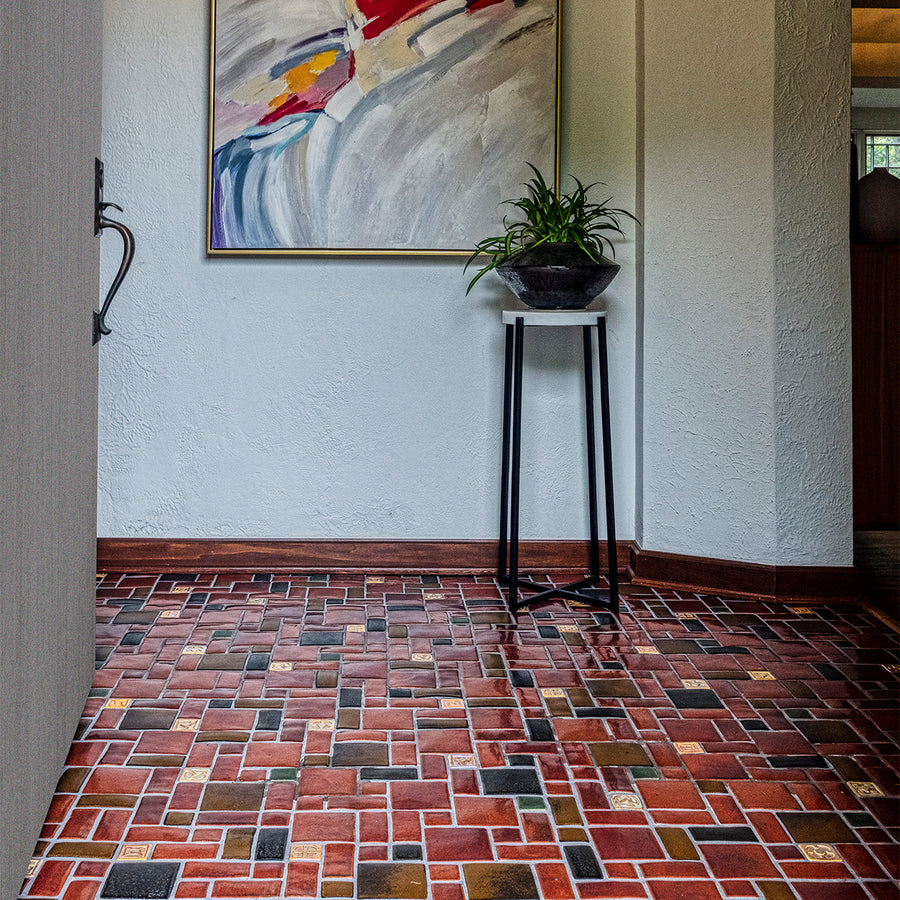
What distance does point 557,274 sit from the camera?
351 cm

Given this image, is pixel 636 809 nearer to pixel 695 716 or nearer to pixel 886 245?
pixel 695 716

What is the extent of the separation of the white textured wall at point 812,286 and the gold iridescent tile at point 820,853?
1.74 meters

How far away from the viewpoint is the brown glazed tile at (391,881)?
1.92 m

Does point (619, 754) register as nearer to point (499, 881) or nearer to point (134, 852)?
point (499, 881)

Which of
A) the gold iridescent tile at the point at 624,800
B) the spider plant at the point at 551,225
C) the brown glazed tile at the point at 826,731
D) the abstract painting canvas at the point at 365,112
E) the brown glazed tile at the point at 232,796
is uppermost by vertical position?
the abstract painting canvas at the point at 365,112

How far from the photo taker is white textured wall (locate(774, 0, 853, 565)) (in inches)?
142

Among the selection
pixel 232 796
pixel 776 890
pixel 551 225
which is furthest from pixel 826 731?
pixel 551 225

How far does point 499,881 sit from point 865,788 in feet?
2.84

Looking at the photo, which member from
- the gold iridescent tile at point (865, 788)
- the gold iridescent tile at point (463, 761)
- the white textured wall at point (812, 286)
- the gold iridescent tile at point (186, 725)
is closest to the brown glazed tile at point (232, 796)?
the gold iridescent tile at point (186, 725)

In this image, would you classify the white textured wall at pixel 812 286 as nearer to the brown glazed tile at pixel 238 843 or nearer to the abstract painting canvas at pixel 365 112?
the abstract painting canvas at pixel 365 112

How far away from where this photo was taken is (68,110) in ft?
7.36

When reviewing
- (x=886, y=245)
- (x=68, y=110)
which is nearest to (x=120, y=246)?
(x=68, y=110)

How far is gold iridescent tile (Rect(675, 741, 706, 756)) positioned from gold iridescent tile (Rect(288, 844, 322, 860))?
0.88 meters

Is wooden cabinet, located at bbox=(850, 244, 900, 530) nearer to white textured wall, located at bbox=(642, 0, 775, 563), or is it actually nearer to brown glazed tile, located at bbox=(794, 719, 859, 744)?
white textured wall, located at bbox=(642, 0, 775, 563)
